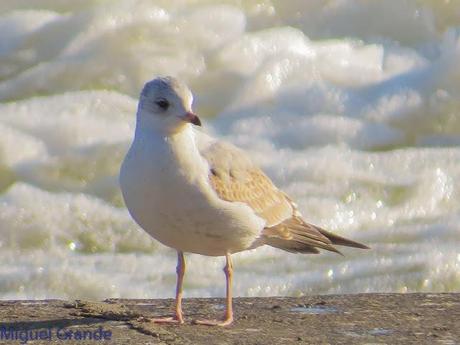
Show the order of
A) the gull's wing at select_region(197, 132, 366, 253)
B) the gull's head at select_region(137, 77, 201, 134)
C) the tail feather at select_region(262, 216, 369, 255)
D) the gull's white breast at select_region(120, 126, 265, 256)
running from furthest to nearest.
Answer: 1. the tail feather at select_region(262, 216, 369, 255)
2. the gull's wing at select_region(197, 132, 366, 253)
3. the gull's head at select_region(137, 77, 201, 134)
4. the gull's white breast at select_region(120, 126, 265, 256)

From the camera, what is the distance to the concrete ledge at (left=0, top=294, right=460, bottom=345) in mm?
3843

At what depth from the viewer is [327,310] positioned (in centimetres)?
434

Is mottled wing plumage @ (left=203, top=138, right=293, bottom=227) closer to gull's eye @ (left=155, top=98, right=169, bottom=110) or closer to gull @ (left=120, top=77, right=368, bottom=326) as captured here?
gull @ (left=120, top=77, right=368, bottom=326)

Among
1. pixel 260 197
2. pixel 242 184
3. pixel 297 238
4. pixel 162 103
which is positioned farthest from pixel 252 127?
pixel 162 103

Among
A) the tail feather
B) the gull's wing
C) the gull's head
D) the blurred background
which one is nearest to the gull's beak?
the gull's head

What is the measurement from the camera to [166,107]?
156 inches

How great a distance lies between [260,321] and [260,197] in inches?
17.2

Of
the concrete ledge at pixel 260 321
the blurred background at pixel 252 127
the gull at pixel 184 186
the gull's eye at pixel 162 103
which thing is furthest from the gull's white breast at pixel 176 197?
the blurred background at pixel 252 127

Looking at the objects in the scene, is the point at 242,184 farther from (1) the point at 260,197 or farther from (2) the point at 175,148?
(2) the point at 175,148

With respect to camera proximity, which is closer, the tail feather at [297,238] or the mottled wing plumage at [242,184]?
the mottled wing plumage at [242,184]

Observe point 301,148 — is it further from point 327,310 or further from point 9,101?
point 327,310

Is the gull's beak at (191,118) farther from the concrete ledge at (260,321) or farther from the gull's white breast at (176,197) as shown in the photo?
the concrete ledge at (260,321)

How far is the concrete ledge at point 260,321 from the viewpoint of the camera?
3.84 metres

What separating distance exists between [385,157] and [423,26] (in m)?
1.57
